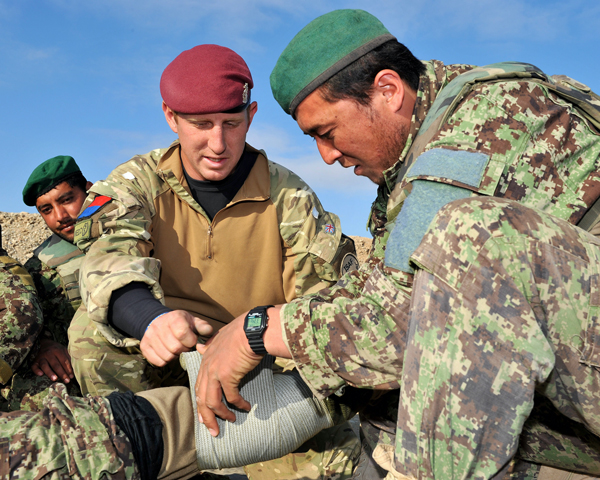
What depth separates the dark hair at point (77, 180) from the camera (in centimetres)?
415

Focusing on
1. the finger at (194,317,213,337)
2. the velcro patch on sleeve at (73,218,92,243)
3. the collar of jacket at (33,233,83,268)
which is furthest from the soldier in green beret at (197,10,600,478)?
the collar of jacket at (33,233,83,268)

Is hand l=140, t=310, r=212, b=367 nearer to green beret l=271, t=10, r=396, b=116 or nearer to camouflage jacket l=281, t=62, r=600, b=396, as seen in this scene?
camouflage jacket l=281, t=62, r=600, b=396

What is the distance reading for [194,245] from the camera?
2818mm

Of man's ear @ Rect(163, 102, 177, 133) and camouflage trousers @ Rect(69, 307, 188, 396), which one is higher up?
man's ear @ Rect(163, 102, 177, 133)

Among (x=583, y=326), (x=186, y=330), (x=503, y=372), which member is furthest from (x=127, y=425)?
(x=583, y=326)

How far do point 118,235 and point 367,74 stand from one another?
131 cm

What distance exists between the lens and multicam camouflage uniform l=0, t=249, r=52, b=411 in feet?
10.3

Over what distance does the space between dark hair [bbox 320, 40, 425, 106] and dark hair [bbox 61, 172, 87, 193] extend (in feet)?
8.85

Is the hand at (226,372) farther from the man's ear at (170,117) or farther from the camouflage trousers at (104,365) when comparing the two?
the man's ear at (170,117)

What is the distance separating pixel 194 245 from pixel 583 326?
6.24ft

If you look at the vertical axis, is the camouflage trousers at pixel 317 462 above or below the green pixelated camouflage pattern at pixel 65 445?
below

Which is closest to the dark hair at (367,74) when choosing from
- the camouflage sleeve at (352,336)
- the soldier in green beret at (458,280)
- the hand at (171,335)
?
the soldier in green beret at (458,280)

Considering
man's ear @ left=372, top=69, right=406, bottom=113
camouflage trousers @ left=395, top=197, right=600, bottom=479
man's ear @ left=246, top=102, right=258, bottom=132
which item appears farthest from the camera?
man's ear @ left=246, top=102, right=258, bottom=132

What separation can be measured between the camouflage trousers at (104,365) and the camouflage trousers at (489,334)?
1519 mm
